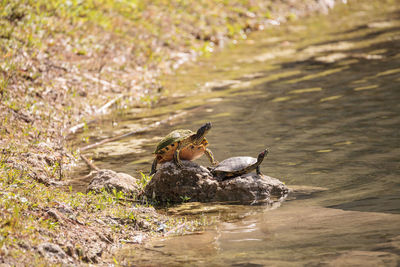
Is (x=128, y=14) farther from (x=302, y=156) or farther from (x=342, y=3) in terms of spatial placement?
(x=342, y=3)

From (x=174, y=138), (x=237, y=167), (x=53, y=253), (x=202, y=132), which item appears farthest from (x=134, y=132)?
(x=53, y=253)

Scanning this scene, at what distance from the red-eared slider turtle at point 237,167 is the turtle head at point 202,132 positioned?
1.60 ft

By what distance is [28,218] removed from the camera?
209 inches

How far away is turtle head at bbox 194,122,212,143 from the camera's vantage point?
7336mm

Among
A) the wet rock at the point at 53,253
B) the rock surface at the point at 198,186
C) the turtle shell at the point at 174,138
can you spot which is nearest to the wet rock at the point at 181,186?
the rock surface at the point at 198,186

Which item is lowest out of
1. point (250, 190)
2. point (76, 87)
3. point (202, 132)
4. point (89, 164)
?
point (250, 190)

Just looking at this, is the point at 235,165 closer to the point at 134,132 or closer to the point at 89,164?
the point at 89,164

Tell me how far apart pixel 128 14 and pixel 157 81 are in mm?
4453

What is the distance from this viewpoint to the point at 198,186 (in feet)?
24.6

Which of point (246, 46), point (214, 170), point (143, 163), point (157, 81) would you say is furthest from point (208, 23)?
point (214, 170)

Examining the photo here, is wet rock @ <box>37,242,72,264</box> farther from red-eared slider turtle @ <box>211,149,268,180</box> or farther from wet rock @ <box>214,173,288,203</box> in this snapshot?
red-eared slider turtle @ <box>211,149,268,180</box>

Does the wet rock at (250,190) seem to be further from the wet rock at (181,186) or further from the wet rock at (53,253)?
the wet rock at (53,253)

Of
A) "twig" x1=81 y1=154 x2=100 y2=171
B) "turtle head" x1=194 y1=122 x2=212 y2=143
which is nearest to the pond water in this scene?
"twig" x1=81 y1=154 x2=100 y2=171

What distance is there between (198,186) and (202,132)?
0.74 metres
